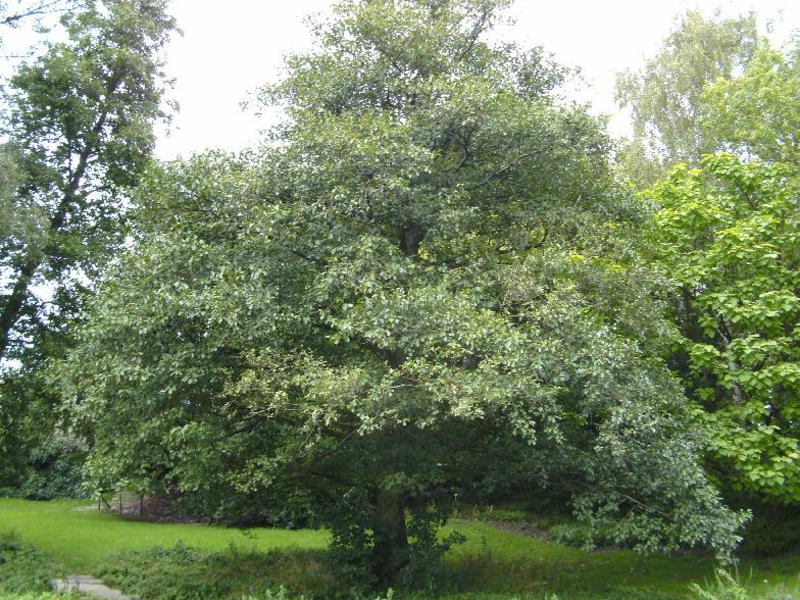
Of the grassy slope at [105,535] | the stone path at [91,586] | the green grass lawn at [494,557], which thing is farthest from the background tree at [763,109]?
the stone path at [91,586]

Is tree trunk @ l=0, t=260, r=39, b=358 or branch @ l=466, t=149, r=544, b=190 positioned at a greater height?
branch @ l=466, t=149, r=544, b=190

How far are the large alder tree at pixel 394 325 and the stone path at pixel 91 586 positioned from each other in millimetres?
1991

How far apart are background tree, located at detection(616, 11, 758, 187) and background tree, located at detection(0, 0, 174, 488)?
16.5 m

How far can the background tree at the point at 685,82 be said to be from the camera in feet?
78.4

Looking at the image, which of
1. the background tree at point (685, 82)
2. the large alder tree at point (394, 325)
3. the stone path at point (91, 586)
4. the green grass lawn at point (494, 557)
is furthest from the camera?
the background tree at point (685, 82)

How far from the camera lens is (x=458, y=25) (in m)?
12.3

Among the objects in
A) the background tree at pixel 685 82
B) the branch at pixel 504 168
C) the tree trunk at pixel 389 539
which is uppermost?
the background tree at pixel 685 82

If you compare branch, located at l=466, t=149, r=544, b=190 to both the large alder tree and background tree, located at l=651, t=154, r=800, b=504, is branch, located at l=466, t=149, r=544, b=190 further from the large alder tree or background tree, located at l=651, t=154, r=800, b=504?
background tree, located at l=651, t=154, r=800, b=504

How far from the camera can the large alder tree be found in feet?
28.1

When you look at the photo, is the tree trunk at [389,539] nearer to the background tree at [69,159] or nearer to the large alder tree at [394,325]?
the large alder tree at [394,325]

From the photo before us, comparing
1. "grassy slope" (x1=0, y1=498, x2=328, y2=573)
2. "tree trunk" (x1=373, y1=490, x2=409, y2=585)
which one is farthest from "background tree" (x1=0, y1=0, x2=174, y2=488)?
"tree trunk" (x1=373, y1=490, x2=409, y2=585)

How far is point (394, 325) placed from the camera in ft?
27.7

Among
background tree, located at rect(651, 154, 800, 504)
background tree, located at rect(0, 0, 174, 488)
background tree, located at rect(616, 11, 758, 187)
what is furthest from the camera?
background tree, located at rect(616, 11, 758, 187)

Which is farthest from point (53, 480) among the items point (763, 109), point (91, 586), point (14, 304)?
point (763, 109)
